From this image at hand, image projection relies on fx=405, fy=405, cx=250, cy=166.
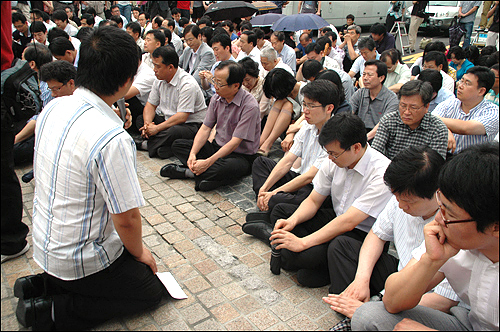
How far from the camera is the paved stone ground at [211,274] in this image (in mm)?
2652

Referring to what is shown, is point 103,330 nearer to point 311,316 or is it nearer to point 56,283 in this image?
point 56,283

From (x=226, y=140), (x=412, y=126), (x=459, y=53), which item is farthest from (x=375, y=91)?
(x=459, y=53)

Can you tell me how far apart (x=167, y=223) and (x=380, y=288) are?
2029 millimetres

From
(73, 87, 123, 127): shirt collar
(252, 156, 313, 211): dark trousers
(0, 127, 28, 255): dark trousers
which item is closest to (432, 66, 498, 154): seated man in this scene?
(252, 156, 313, 211): dark trousers

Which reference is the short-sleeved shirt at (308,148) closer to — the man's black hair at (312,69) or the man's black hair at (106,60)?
the man's black hair at (312,69)

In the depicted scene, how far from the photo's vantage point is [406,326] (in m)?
2.04

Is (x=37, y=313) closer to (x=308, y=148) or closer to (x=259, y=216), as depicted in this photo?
(x=259, y=216)

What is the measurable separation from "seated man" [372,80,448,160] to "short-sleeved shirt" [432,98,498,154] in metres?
0.62

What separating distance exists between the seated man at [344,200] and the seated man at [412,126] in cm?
96

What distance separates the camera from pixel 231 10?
10742mm

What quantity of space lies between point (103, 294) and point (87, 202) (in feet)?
2.11

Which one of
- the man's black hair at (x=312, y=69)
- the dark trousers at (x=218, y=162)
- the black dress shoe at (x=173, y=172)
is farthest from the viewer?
the man's black hair at (x=312, y=69)

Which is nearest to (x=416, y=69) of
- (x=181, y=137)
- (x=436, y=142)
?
(x=436, y=142)

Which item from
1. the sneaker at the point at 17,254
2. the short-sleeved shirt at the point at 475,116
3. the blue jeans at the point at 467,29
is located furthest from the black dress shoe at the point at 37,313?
the blue jeans at the point at 467,29
